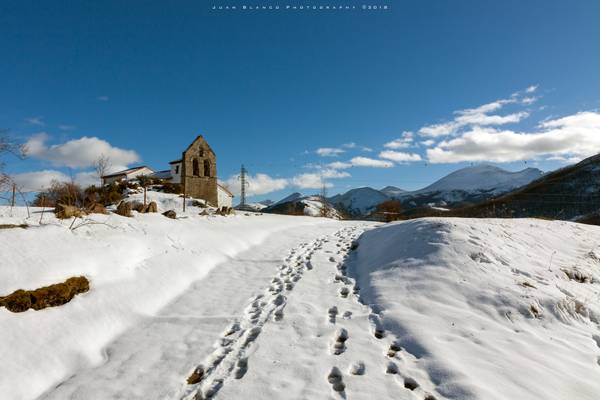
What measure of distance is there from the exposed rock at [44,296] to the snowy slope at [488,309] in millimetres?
5593

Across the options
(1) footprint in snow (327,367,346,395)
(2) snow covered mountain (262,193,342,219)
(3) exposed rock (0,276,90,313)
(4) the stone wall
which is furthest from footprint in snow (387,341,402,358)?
(2) snow covered mountain (262,193,342,219)

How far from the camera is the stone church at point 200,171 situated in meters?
33.8

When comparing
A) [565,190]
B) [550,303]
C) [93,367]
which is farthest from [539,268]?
[565,190]

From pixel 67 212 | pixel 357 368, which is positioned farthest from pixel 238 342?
pixel 67 212

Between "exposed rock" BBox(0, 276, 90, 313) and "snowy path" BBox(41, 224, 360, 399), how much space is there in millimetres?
1232

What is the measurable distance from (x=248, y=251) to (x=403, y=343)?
26.5 feet

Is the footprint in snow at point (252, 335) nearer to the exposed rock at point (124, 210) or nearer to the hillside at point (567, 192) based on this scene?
the exposed rock at point (124, 210)

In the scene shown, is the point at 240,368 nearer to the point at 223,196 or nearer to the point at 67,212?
the point at 67,212

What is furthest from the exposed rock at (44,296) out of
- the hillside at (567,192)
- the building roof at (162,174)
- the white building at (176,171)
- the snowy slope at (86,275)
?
the hillside at (567,192)

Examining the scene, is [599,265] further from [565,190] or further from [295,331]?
[565,190]

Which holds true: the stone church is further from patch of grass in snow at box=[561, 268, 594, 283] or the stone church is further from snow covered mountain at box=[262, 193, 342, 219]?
patch of grass in snow at box=[561, 268, 594, 283]

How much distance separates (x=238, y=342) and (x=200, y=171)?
31.8 metres

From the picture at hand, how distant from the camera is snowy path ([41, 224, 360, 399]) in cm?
394

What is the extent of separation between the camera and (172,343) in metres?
5.06
